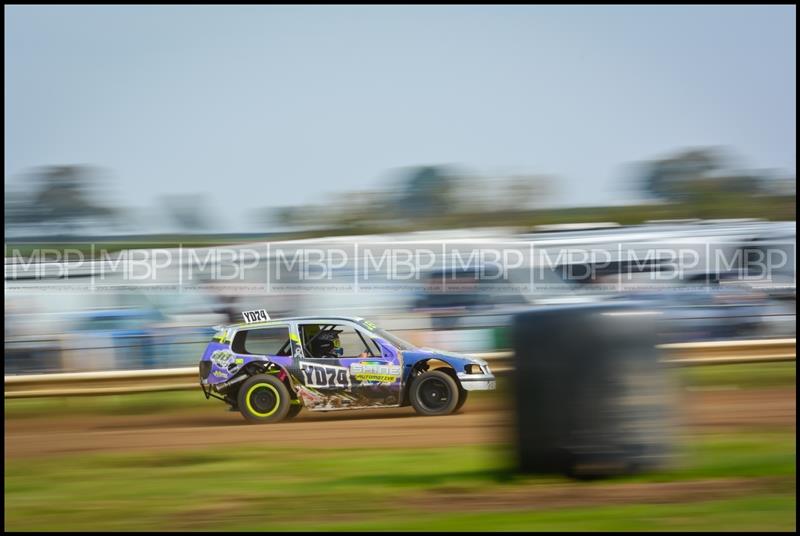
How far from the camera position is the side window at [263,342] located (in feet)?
36.7

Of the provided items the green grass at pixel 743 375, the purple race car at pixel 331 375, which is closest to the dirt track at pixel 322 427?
the purple race car at pixel 331 375

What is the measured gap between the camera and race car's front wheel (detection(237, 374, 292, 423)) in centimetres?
1105

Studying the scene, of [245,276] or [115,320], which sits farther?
[245,276]

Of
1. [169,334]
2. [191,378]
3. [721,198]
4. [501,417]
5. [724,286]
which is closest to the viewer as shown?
[501,417]

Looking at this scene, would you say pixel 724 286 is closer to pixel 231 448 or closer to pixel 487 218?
pixel 487 218

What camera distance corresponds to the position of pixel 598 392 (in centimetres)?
668

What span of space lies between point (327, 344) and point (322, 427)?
1.06 metres

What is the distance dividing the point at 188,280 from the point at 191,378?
5.31m

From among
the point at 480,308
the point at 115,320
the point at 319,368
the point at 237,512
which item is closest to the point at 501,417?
the point at 237,512

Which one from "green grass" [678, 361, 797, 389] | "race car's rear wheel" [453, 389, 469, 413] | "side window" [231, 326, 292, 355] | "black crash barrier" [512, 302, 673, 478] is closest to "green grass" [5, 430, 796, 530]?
"black crash barrier" [512, 302, 673, 478]

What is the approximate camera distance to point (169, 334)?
1567cm

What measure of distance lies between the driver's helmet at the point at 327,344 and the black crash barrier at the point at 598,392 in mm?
4710

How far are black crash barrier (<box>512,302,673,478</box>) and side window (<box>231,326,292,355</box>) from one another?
4917mm

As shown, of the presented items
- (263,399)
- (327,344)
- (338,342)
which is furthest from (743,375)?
(263,399)
